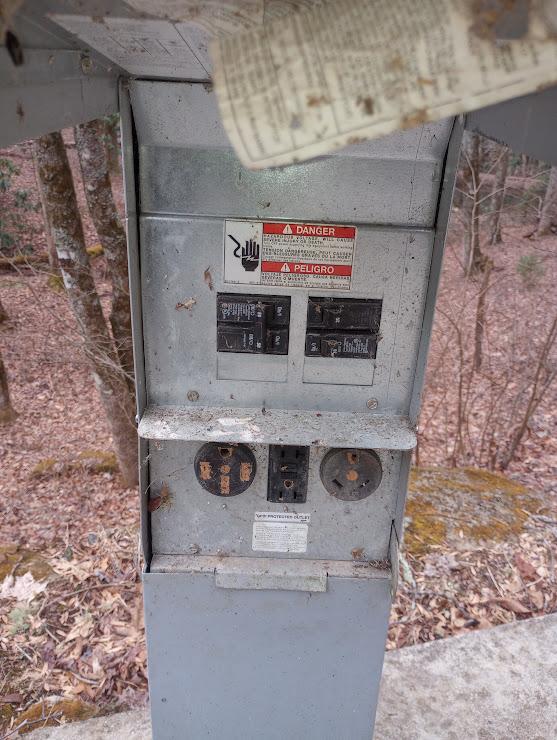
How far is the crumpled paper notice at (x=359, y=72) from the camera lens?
63 cm

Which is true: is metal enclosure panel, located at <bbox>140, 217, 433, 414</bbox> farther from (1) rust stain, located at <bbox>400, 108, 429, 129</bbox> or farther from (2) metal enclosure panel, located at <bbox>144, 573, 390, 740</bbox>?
(1) rust stain, located at <bbox>400, 108, 429, 129</bbox>

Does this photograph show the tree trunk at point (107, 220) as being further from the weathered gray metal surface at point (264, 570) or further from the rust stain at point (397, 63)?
the rust stain at point (397, 63)

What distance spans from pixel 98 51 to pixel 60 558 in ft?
11.1

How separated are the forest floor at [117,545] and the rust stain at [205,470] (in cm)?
173

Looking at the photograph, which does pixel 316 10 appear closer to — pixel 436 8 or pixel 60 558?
pixel 436 8

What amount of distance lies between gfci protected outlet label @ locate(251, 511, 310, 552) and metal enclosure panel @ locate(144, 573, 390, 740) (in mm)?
147

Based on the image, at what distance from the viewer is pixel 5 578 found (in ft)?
11.2

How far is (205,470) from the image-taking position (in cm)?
169

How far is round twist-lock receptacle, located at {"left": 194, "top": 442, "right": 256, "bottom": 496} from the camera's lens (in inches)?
66.1

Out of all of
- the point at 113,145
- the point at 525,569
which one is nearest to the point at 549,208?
the point at 525,569

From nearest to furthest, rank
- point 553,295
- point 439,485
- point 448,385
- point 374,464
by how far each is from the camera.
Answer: point 374,464 < point 439,485 < point 448,385 < point 553,295

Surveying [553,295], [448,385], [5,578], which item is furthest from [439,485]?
[553,295]

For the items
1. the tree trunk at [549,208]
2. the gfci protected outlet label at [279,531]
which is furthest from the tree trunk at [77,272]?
the tree trunk at [549,208]

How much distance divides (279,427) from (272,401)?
98mm
